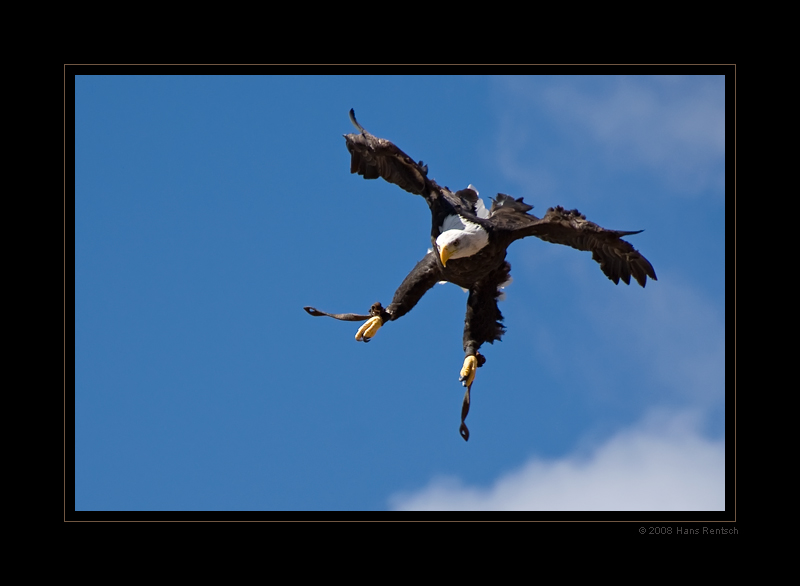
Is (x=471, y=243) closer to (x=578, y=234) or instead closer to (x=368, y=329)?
(x=578, y=234)

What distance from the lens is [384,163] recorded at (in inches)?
462

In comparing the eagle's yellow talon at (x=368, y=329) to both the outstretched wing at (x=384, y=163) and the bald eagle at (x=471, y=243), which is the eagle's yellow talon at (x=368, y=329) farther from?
the outstretched wing at (x=384, y=163)

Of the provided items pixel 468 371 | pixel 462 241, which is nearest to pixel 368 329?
pixel 468 371

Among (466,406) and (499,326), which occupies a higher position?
(499,326)

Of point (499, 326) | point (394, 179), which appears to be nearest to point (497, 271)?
point (499, 326)

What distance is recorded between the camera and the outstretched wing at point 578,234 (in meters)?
10.9

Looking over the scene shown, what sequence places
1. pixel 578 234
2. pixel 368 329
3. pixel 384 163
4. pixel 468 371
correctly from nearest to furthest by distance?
pixel 578 234
pixel 468 371
pixel 368 329
pixel 384 163

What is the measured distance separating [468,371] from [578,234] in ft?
5.32
